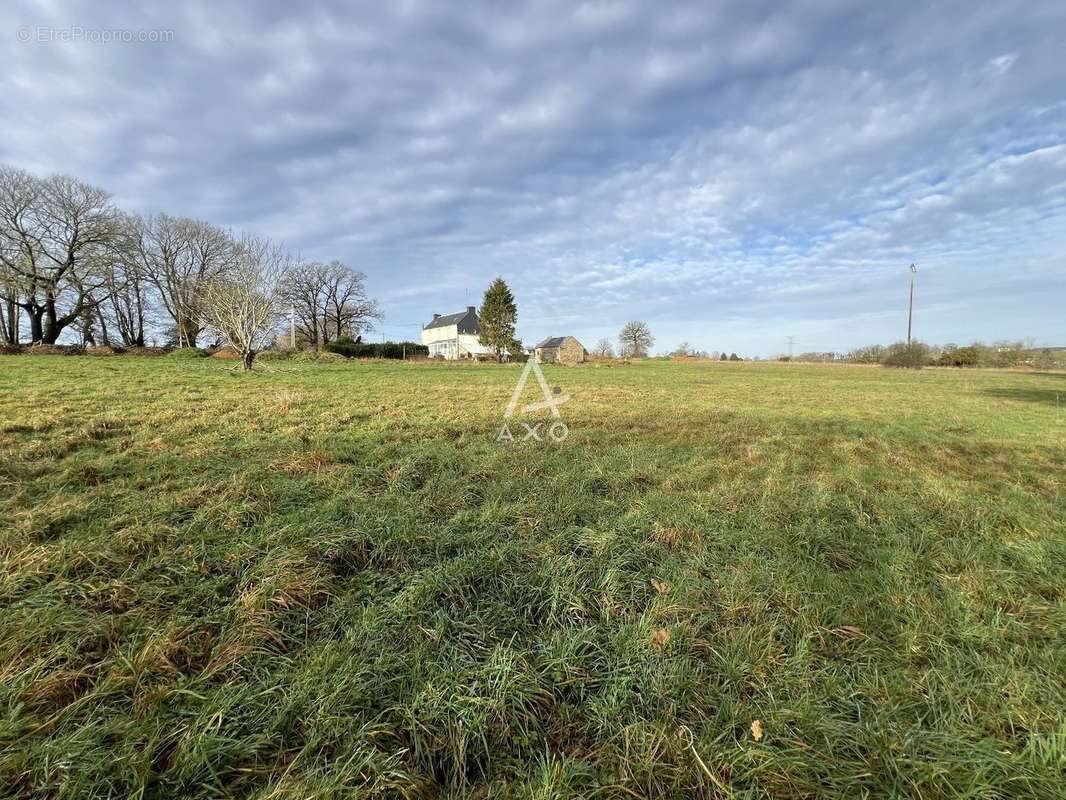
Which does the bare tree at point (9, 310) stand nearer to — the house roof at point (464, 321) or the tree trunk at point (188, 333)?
the tree trunk at point (188, 333)

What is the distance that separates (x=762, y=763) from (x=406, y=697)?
1549mm

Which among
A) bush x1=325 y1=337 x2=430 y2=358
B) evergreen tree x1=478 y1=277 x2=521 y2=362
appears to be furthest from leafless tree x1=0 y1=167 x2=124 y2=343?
evergreen tree x1=478 y1=277 x2=521 y2=362

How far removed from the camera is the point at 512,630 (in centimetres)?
246

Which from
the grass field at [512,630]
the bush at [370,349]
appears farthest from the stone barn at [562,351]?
the grass field at [512,630]

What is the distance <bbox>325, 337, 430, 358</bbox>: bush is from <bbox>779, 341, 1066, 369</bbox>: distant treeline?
170 feet

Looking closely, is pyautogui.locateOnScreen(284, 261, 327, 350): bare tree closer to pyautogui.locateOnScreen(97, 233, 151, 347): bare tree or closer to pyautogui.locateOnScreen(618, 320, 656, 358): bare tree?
pyautogui.locateOnScreen(97, 233, 151, 347): bare tree

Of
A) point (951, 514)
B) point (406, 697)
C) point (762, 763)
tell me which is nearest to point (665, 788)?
point (762, 763)

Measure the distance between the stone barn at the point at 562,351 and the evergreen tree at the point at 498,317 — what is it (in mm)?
4463

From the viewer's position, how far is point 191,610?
2.42 metres

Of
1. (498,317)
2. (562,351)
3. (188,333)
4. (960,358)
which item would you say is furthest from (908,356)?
(188,333)

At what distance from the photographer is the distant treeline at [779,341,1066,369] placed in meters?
42.1

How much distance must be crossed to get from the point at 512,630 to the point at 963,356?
65741mm

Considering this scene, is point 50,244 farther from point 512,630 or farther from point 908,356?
point 908,356

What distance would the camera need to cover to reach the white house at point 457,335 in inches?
2404
